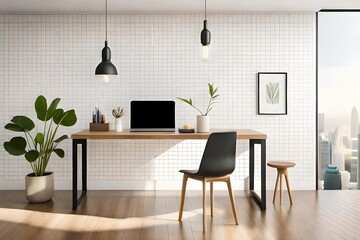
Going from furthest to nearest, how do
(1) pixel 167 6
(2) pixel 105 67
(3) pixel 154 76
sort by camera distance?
1. (3) pixel 154 76
2. (1) pixel 167 6
3. (2) pixel 105 67

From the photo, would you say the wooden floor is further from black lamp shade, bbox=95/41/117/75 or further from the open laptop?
black lamp shade, bbox=95/41/117/75

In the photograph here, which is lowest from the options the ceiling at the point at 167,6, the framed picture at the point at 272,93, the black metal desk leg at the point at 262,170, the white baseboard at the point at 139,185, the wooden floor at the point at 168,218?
the wooden floor at the point at 168,218

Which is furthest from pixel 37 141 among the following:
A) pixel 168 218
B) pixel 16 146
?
pixel 168 218

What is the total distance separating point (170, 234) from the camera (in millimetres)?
3215

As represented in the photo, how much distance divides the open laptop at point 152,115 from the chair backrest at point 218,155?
1171mm

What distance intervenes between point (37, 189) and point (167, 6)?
2.71 metres

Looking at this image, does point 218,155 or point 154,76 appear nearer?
point 218,155

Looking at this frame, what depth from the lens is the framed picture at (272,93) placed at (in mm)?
5000

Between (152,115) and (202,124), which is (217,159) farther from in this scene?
(152,115)

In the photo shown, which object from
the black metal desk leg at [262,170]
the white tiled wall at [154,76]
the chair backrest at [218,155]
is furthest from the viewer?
the white tiled wall at [154,76]

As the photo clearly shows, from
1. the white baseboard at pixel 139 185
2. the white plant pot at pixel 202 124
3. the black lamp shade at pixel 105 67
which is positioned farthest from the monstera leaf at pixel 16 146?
the white plant pot at pixel 202 124

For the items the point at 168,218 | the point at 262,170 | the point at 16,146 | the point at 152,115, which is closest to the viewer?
the point at 168,218

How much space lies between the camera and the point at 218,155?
3432 millimetres

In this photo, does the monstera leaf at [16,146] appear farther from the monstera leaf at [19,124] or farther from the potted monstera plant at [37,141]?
the monstera leaf at [19,124]
